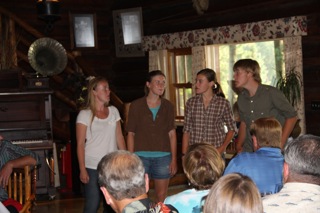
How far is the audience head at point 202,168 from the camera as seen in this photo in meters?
2.94

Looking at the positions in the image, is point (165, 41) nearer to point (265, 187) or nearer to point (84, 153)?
point (84, 153)

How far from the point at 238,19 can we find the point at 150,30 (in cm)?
232

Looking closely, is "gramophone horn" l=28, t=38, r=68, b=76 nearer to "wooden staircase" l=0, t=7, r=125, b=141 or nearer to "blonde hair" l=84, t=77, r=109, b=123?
"wooden staircase" l=0, t=7, r=125, b=141

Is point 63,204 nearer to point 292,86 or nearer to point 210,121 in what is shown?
point 210,121

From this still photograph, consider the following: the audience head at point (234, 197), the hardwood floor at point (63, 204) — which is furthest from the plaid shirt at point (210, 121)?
the audience head at point (234, 197)

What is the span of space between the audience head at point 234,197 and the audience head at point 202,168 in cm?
94

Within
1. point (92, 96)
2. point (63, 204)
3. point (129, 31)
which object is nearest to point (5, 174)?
point (92, 96)

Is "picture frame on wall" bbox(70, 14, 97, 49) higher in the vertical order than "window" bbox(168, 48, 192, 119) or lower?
higher

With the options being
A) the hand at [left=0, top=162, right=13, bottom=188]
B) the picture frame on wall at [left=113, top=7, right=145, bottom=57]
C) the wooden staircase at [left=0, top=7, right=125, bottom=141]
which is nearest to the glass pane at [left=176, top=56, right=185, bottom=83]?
the picture frame on wall at [left=113, top=7, right=145, bottom=57]

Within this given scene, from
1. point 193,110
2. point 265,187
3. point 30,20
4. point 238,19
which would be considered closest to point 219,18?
point 238,19

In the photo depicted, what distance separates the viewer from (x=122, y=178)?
8.03 ft

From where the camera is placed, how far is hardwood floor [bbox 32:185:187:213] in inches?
261

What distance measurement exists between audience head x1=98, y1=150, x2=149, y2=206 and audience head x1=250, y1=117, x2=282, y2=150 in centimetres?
126

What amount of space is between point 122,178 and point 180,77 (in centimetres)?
822
